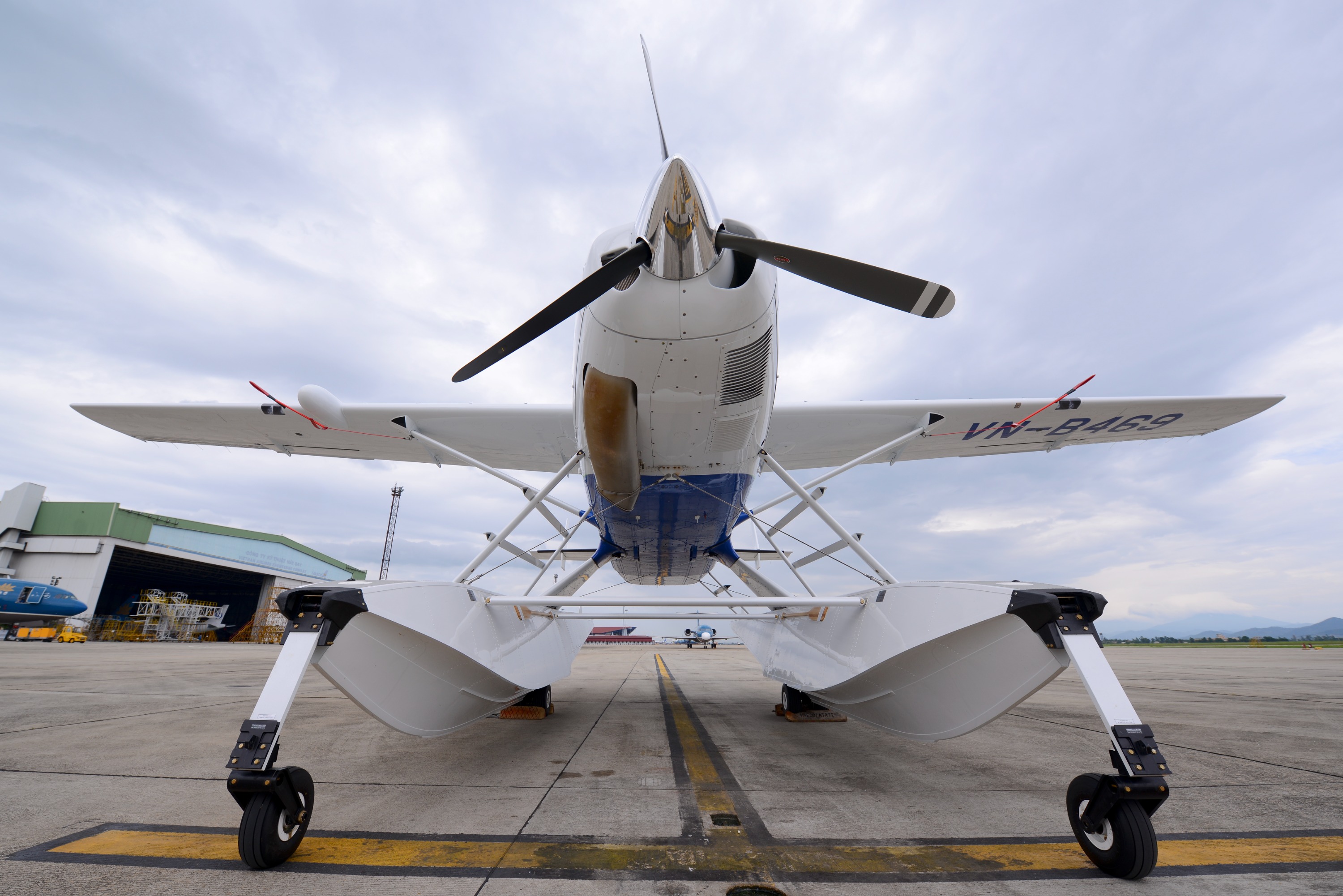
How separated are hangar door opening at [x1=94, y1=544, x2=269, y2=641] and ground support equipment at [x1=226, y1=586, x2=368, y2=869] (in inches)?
1346

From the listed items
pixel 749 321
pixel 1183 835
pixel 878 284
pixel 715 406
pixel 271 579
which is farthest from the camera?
pixel 271 579

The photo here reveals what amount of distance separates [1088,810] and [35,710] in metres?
9.03

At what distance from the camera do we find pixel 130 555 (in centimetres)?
2891

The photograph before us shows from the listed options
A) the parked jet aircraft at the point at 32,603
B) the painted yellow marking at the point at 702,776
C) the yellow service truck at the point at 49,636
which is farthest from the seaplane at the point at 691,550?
the yellow service truck at the point at 49,636

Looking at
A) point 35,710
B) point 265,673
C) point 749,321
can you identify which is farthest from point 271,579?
point 749,321

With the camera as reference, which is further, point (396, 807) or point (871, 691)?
point (871, 691)

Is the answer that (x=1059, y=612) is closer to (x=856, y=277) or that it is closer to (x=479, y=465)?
(x=856, y=277)

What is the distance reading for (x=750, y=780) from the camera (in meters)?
3.66

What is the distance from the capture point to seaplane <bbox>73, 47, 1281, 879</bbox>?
90.4 inches

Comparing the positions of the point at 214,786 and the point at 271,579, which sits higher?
the point at 271,579

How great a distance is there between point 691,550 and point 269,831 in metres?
4.42

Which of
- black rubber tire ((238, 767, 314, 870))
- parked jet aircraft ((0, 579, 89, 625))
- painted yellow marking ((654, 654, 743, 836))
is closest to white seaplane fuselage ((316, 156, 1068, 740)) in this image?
black rubber tire ((238, 767, 314, 870))

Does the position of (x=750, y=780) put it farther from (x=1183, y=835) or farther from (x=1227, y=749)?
(x=1227, y=749)

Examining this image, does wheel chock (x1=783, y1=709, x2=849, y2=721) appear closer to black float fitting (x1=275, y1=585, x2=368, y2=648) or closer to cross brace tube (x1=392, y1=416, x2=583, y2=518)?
→ cross brace tube (x1=392, y1=416, x2=583, y2=518)
